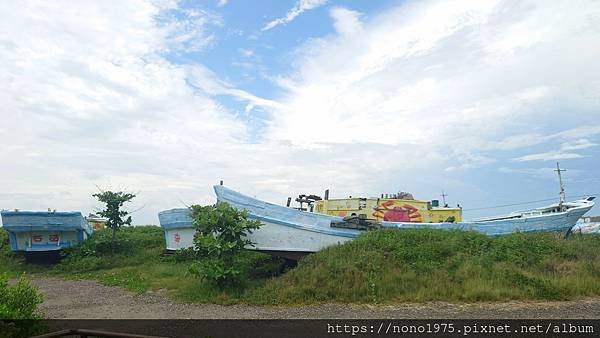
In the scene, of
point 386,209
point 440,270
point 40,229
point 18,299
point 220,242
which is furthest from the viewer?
point 40,229

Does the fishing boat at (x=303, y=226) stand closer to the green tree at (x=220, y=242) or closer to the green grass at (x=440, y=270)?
the green grass at (x=440, y=270)

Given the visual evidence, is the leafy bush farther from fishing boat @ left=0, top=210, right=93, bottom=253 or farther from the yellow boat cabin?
fishing boat @ left=0, top=210, right=93, bottom=253

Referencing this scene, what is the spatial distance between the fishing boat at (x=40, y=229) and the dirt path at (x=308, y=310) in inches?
276

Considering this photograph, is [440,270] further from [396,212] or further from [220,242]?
[220,242]

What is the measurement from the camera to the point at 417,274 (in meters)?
10.6

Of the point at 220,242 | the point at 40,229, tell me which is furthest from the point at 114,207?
the point at 220,242

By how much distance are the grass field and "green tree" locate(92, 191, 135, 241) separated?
160 inches

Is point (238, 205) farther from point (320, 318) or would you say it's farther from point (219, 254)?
point (320, 318)

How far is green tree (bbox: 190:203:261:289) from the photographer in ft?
34.7

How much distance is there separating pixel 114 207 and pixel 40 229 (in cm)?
290

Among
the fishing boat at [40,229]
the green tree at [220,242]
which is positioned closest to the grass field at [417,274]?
the green tree at [220,242]

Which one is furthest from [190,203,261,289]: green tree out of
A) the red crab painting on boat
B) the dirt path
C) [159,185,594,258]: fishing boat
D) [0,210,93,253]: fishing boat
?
[0,210,93,253]: fishing boat

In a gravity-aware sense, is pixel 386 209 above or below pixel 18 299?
above

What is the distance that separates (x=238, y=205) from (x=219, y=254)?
2.74 meters
